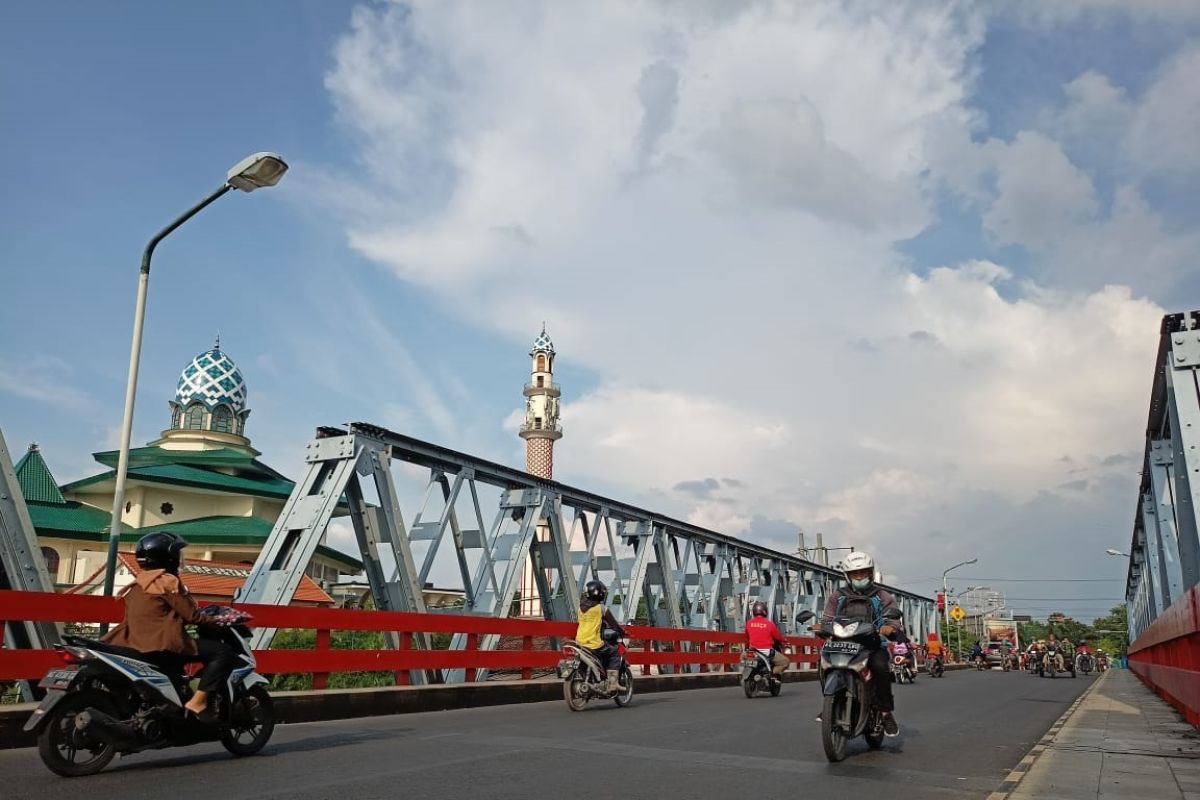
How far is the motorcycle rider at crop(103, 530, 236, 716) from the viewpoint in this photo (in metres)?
6.24

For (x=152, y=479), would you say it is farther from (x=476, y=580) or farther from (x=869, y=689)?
(x=869, y=689)

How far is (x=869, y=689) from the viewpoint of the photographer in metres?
7.50

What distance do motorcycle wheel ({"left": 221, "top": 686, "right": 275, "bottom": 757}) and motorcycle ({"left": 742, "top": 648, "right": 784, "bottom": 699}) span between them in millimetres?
9928

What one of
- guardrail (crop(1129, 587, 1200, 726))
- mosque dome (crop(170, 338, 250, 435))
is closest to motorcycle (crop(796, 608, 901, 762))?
guardrail (crop(1129, 587, 1200, 726))

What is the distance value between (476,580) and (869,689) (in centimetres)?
829

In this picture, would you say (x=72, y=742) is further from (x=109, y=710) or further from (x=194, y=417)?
(x=194, y=417)

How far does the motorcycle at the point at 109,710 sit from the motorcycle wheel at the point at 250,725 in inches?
4.8

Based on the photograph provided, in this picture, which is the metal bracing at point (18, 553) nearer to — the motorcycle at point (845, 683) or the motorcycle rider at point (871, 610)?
the motorcycle at point (845, 683)

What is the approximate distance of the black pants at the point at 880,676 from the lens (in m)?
7.56

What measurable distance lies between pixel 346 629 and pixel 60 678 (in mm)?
4596

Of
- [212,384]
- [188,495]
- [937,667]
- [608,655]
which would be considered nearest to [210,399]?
[212,384]

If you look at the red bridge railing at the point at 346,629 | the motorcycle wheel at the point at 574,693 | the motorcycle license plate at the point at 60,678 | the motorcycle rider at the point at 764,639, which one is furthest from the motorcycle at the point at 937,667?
the motorcycle license plate at the point at 60,678

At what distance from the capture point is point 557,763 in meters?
6.93

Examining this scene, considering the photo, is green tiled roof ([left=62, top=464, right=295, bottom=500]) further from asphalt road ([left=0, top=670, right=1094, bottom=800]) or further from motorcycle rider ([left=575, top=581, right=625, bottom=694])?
asphalt road ([left=0, top=670, right=1094, bottom=800])
